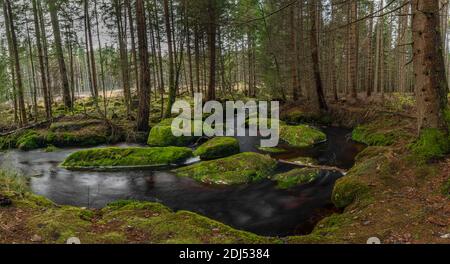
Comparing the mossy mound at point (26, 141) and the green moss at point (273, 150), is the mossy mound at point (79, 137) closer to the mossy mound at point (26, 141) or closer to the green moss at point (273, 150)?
the mossy mound at point (26, 141)

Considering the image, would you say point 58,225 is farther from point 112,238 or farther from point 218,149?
point 218,149

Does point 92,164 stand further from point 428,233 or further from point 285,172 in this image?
point 428,233

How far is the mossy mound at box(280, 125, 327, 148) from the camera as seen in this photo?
1489 centimetres

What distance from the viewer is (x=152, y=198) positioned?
8789 mm

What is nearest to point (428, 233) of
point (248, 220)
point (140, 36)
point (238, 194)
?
point (248, 220)

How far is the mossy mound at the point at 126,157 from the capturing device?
39.1ft

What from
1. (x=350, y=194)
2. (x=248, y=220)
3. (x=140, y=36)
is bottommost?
(x=248, y=220)

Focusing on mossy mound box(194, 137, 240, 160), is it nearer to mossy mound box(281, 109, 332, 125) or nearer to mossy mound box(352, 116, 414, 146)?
mossy mound box(352, 116, 414, 146)

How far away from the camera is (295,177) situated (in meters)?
9.38

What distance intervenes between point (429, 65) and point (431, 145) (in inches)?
64.7

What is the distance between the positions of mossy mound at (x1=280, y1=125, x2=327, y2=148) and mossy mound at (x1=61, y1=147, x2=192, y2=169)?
5.17 meters

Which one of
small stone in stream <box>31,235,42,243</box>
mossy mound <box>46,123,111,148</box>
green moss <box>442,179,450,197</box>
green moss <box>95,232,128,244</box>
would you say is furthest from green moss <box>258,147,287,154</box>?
small stone in stream <box>31,235,42,243</box>

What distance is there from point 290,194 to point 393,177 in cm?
255

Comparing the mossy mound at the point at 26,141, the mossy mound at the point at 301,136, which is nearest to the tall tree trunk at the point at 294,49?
the mossy mound at the point at 301,136
